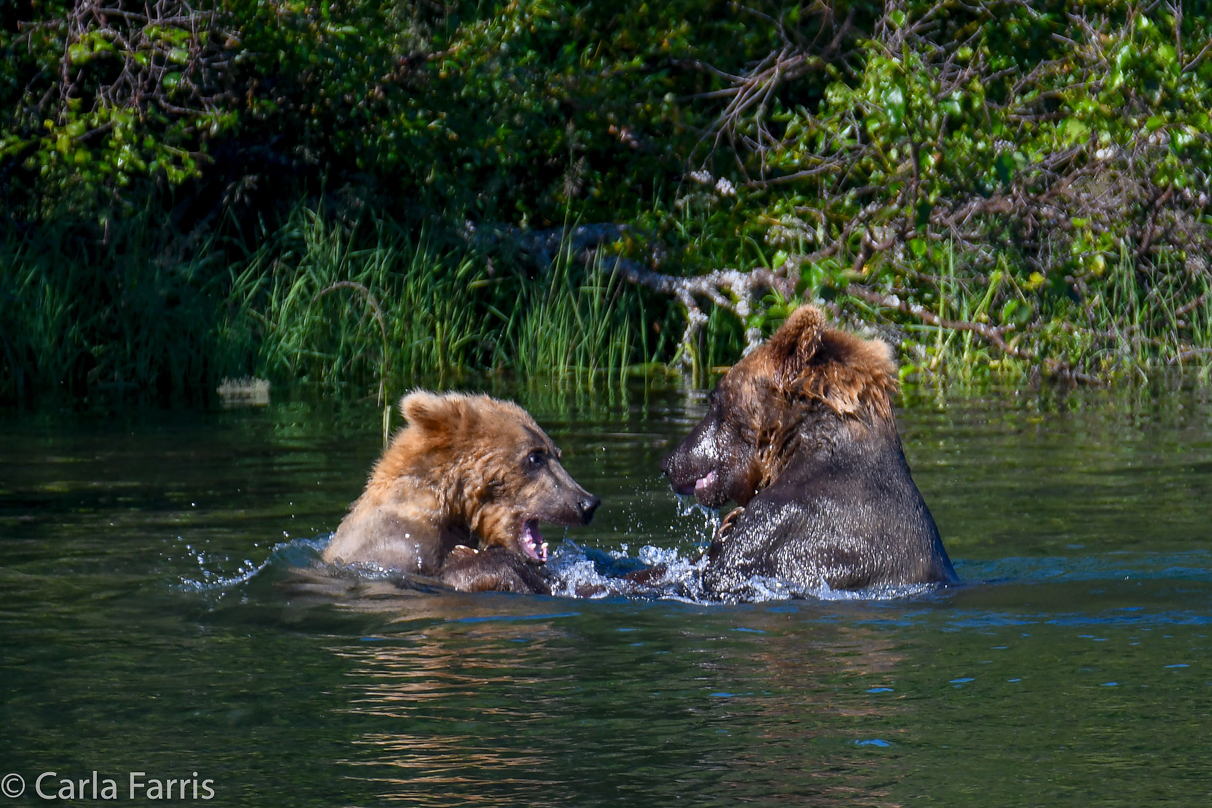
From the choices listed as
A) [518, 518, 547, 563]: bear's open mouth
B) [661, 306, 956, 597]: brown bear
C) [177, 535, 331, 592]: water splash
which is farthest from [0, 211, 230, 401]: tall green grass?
[661, 306, 956, 597]: brown bear

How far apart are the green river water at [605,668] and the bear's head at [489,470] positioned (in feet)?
0.99

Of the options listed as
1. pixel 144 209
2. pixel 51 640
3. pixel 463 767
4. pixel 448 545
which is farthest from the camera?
pixel 144 209

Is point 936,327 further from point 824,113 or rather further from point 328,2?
point 328,2

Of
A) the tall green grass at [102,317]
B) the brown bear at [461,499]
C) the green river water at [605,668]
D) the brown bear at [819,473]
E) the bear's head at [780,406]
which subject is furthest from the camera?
the tall green grass at [102,317]

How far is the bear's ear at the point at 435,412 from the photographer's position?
7.50 m

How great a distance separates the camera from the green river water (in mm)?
4305

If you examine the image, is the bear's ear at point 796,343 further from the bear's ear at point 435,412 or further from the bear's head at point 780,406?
the bear's ear at point 435,412

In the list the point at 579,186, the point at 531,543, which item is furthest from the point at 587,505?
the point at 579,186

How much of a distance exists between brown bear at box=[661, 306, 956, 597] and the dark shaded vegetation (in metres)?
6.08

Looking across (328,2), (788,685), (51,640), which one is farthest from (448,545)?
(328,2)

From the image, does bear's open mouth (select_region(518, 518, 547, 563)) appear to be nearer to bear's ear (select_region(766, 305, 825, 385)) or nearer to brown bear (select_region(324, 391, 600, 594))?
brown bear (select_region(324, 391, 600, 594))

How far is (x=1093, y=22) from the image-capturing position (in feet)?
53.1

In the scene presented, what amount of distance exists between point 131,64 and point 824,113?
6.44 m

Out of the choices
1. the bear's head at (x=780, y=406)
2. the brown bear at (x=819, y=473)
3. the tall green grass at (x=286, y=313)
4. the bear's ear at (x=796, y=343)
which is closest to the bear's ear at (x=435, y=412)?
the bear's head at (x=780, y=406)
